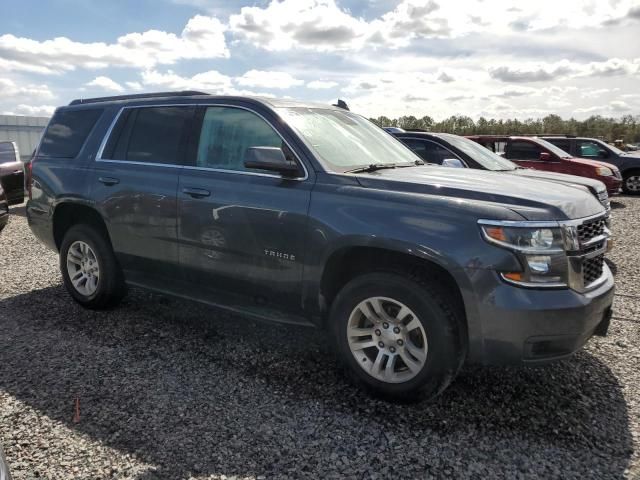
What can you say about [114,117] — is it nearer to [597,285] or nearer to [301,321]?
[301,321]

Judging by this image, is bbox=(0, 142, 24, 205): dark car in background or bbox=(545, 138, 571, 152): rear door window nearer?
bbox=(0, 142, 24, 205): dark car in background

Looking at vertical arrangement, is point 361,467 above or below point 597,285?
below

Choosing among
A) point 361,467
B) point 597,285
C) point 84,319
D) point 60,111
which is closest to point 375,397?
point 361,467

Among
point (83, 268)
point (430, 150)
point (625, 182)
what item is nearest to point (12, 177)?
point (83, 268)

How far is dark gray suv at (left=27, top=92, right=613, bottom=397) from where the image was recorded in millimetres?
2934

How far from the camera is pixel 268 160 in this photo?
3484 millimetres

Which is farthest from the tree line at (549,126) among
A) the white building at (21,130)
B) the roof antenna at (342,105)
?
the roof antenna at (342,105)

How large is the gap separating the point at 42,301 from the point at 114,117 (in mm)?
2069

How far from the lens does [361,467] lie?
2.71 m

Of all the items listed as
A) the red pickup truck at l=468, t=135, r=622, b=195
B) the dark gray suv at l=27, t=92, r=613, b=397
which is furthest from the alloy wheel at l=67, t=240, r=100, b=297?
the red pickup truck at l=468, t=135, r=622, b=195

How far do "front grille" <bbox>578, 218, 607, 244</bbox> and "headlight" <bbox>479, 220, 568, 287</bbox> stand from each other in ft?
0.85

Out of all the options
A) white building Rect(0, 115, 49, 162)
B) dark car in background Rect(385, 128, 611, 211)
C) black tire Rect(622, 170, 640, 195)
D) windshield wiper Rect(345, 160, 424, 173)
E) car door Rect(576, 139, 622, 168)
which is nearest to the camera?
windshield wiper Rect(345, 160, 424, 173)

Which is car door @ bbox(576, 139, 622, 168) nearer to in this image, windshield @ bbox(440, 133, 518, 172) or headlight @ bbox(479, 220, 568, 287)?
windshield @ bbox(440, 133, 518, 172)

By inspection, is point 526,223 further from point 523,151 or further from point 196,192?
point 523,151
